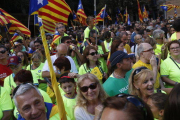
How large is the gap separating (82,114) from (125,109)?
5.33 ft

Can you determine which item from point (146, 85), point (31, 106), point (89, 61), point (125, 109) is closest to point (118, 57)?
point (146, 85)

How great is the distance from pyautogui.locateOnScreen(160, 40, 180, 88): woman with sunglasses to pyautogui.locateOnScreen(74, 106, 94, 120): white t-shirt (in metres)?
1.93

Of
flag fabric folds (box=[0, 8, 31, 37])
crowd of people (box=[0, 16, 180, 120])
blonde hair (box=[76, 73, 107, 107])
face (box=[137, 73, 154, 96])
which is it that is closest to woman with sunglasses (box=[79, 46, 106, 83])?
crowd of people (box=[0, 16, 180, 120])

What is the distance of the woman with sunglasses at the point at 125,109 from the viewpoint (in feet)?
4.75

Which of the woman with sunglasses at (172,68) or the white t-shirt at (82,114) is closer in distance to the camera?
the white t-shirt at (82,114)

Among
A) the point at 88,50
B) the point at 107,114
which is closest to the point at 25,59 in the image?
the point at 88,50

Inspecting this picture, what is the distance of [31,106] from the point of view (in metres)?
2.47

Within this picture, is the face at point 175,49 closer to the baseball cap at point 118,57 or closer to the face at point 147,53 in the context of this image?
the face at point 147,53

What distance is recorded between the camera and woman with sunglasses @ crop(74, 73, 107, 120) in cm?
303

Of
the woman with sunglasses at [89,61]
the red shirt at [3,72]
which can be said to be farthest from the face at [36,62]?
the woman with sunglasses at [89,61]

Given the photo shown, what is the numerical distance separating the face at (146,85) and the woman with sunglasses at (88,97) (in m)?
0.52

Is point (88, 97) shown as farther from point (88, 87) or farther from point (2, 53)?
point (2, 53)

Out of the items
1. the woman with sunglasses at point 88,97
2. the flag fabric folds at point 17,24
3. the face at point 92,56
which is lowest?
the woman with sunglasses at point 88,97

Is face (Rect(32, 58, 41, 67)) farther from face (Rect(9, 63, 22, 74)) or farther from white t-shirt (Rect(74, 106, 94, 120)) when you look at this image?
white t-shirt (Rect(74, 106, 94, 120))
